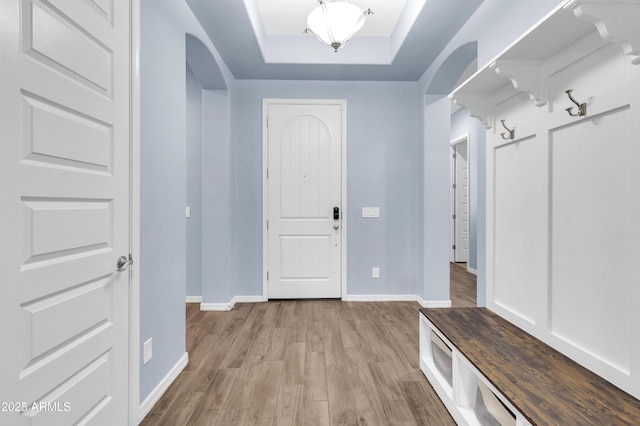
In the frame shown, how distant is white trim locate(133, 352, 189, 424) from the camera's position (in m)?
1.62

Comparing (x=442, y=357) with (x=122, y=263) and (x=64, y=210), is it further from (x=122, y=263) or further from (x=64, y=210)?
(x=64, y=210)

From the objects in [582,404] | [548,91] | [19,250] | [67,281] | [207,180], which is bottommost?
[582,404]

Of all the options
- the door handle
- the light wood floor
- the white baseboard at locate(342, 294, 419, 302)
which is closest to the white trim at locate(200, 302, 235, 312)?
the light wood floor

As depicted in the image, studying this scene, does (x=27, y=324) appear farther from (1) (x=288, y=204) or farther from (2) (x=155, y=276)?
(1) (x=288, y=204)

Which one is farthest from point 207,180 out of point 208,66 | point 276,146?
point 208,66

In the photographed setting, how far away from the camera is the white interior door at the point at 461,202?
5.93 meters

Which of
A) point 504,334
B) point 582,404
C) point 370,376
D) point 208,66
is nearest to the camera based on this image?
point 582,404

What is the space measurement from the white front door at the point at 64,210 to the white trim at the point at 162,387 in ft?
0.67

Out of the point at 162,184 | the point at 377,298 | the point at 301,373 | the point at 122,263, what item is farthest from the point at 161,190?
the point at 377,298

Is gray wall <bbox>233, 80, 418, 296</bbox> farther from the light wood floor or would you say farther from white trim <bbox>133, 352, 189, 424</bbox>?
white trim <bbox>133, 352, 189, 424</bbox>

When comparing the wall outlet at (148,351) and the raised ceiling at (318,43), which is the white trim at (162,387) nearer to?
the wall outlet at (148,351)

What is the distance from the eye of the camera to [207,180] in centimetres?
325

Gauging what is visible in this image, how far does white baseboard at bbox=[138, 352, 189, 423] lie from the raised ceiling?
7.91ft

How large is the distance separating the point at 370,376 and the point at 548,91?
184 centimetres
